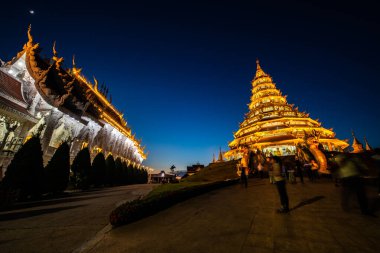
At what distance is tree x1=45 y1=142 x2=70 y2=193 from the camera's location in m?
14.1

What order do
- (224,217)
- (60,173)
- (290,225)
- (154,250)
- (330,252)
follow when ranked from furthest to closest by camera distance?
(60,173)
(224,217)
(290,225)
(154,250)
(330,252)

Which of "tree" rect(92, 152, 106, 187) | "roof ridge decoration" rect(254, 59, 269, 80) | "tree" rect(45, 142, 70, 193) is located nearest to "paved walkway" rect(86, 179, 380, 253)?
"tree" rect(45, 142, 70, 193)

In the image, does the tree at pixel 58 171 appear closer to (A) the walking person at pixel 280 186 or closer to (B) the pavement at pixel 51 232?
(B) the pavement at pixel 51 232

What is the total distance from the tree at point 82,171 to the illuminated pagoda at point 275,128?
72.5ft

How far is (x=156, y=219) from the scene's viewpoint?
19.7 feet

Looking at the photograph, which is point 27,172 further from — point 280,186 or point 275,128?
point 275,128

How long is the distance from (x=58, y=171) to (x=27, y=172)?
2.94 meters

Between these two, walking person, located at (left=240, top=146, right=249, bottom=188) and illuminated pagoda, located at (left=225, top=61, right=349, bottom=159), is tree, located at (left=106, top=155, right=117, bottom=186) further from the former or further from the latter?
illuminated pagoda, located at (left=225, top=61, right=349, bottom=159)

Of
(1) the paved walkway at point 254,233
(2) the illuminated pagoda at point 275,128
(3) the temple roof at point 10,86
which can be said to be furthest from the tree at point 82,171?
(2) the illuminated pagoda at point 275,128

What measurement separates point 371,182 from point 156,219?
13.0m

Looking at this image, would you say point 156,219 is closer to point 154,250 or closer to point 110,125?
point 154,250

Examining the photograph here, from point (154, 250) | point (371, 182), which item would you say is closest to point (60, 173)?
point (154, 250)

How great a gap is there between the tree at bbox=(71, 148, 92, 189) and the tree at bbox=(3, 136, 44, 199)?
6148 millimetres

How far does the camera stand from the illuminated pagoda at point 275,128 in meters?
35.4
